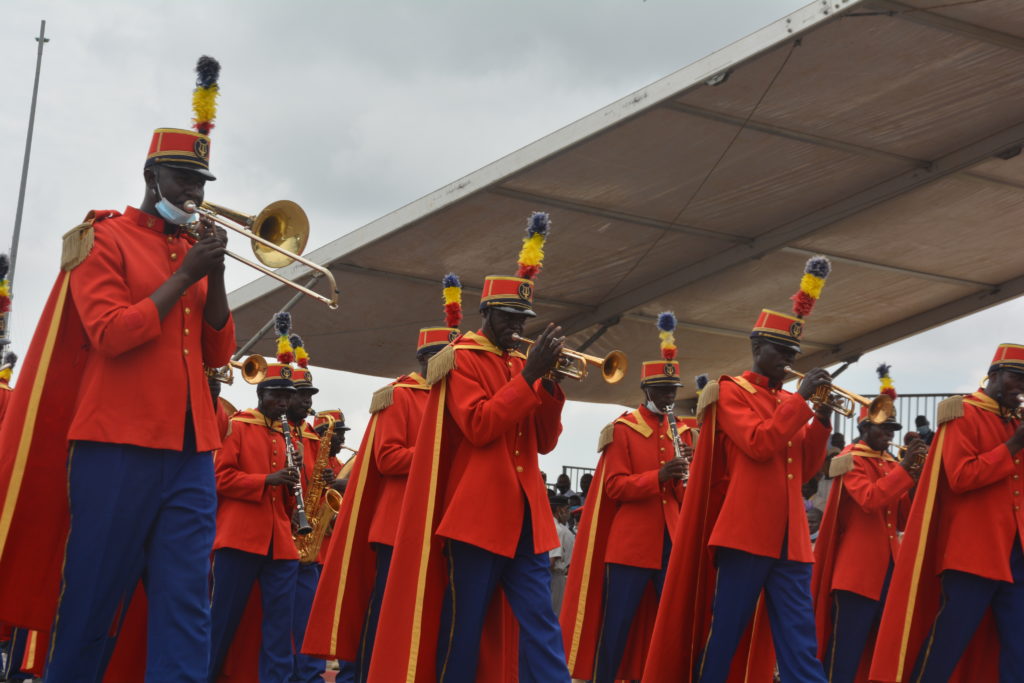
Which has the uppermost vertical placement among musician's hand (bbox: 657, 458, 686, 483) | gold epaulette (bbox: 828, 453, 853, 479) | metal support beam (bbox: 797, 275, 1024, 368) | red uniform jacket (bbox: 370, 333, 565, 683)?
metal support beam (bbox: 797, 275, 1024, 368)

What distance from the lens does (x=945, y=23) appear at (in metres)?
11.0

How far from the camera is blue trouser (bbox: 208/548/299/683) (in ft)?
28.6

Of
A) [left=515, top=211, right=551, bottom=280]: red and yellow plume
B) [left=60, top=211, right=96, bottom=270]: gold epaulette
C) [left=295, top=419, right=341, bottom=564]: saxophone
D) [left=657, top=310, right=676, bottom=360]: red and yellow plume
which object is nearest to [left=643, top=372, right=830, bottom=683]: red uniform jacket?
[left=515, top=211, right=551, bottom=280]: red and yellow plume

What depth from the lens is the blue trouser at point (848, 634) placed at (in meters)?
9.39

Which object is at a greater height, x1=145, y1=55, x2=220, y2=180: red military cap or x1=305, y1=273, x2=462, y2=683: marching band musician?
x1=145, y1=55, x2=220, y2=180: red military cap

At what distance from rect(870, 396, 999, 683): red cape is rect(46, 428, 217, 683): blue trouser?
14.0 feet

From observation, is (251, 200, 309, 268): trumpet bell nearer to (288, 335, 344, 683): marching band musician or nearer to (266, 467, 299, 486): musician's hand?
(266, 467, 299, 486): musician's hand

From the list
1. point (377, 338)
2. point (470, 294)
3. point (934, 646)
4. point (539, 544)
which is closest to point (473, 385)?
point (539, 544)

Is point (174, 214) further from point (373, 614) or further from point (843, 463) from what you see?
point (843, 463)

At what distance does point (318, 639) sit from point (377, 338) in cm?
896

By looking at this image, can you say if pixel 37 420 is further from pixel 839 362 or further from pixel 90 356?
pixel 839 362

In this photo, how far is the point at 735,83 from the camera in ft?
38.0

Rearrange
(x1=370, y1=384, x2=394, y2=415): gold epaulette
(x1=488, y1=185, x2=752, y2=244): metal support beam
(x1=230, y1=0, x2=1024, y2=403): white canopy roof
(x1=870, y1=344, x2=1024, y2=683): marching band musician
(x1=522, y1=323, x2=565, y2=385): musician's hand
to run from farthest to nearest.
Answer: (x1=488, y1=185, x2=752, y2=244): metal support beam
(x1=230, y1=0, x2=1024, y2=403): white canopy roof
(x1=370, y1=384, x2=394, y2=415): gold epaulette
(x1=870, y1=344, x2=1024, y2=683): marching band musician
(x1=522, y1=323, x2=565, y2=385): musician's hand

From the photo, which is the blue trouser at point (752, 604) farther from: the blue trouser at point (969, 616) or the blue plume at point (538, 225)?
the blue plume at point (538, 225)
